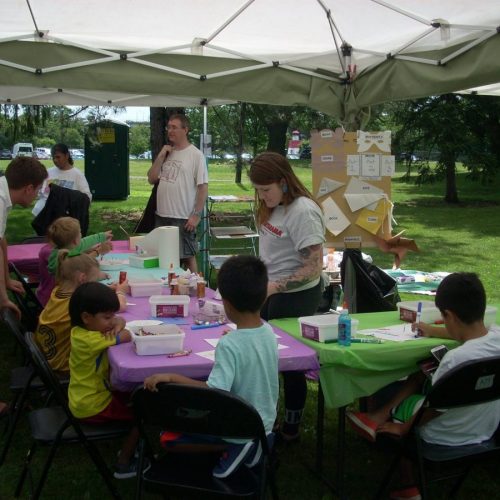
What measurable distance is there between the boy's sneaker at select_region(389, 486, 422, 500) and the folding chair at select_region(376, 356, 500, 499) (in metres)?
0.24

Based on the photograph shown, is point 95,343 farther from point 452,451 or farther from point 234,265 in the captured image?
point 452,451

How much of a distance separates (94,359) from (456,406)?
4.58 feet

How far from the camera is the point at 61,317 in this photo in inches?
128

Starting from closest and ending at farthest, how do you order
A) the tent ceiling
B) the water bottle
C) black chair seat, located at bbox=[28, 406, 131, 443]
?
black chair seat, located at bbox=[28, 406, 131, 443] < the water bottle < the tent ceiling

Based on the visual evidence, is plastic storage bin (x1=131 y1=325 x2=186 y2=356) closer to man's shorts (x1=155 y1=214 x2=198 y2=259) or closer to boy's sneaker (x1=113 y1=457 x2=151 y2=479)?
boy's sneaker (x1=113 y1=457 x2=151 y2=479)

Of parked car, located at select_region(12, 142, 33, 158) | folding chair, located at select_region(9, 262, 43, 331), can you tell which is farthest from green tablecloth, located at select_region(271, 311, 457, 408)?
parked car, located at select_region(12, 142, 33, 158)

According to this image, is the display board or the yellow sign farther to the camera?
the yellow sign

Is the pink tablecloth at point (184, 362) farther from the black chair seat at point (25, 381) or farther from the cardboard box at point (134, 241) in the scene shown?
the cardboard box at point (134, 241)

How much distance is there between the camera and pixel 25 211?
14.5 metres

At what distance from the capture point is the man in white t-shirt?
5.84 meters

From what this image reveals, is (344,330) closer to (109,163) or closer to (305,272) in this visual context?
(305,272)

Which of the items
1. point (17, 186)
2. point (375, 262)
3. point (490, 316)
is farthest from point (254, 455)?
point (375, 262)

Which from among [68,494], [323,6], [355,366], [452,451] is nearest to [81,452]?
[68,494]

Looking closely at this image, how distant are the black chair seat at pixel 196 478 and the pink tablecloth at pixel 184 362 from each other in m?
0.29
